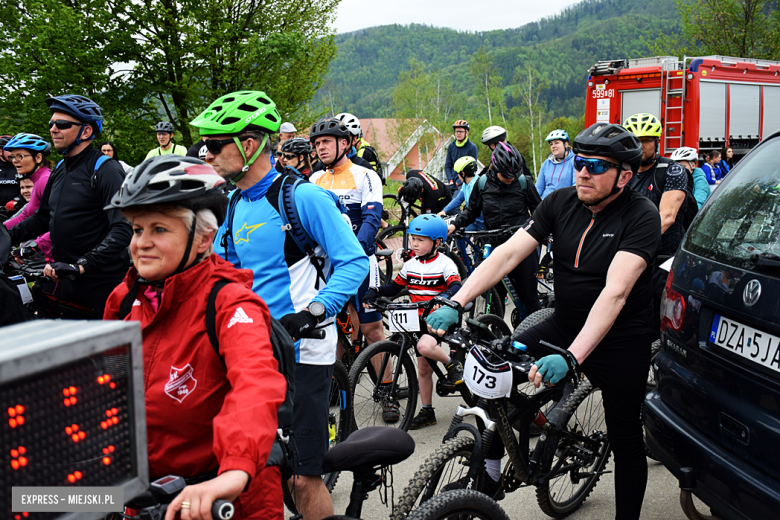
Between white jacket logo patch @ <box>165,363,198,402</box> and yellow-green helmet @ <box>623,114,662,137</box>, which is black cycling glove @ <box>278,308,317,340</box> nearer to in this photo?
white jacket logo patch @ <box>165,363,198,402</box>

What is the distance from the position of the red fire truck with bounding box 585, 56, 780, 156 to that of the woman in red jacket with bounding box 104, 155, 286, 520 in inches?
566

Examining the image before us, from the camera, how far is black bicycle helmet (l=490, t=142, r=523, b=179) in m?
6.78

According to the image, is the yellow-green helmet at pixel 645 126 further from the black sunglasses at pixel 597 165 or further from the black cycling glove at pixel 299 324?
the black cycling glove at pixel 299 324

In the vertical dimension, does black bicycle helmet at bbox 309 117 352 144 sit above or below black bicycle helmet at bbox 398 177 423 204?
above

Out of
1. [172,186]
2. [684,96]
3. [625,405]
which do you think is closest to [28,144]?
[172,186]

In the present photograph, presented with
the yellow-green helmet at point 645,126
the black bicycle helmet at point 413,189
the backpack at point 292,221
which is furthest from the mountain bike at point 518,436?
the black bicycle helmet at point 413,189

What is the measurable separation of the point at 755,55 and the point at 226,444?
26473mm

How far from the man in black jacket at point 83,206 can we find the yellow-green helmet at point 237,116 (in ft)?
6.25

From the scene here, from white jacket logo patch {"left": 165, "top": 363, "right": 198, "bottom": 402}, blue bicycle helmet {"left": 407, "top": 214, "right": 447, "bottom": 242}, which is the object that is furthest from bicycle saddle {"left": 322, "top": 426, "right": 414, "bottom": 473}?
blue bicycle helmet {"left": 407, "top": 214, "right": 447, "bottom": 242}

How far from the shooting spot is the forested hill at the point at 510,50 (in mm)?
115375

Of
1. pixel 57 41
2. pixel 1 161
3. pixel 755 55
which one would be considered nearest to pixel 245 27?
pixel 57 41

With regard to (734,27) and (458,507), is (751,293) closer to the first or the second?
(458,507)

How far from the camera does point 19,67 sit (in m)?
12.1

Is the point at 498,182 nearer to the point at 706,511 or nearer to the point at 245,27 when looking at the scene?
the point at 706,511
